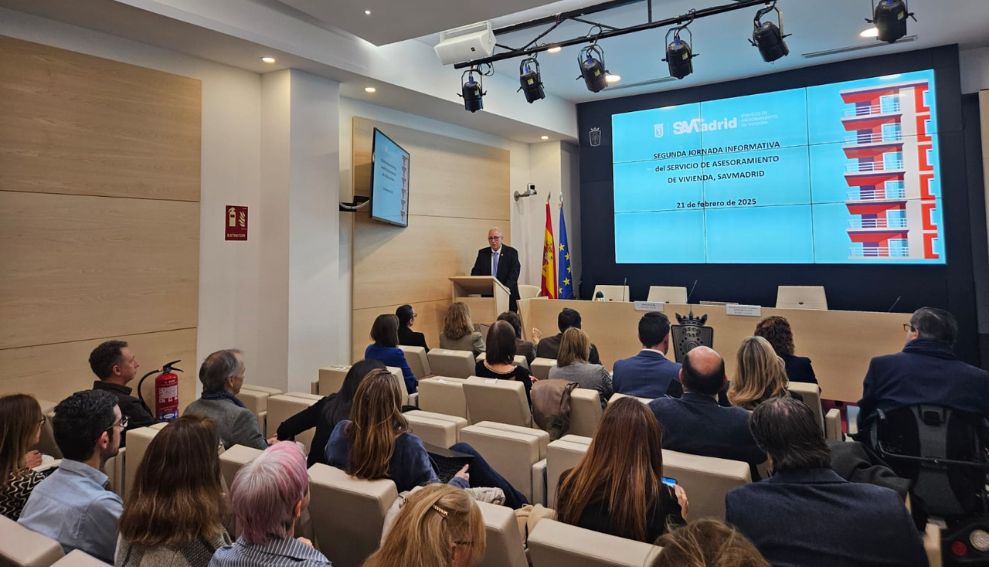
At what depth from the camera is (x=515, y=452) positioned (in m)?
2.38

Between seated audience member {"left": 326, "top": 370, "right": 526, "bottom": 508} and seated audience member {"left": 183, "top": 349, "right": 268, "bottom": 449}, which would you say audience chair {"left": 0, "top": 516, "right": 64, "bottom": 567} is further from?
seated audience member {"left": 183, "top": 349, "right": 268, "bottom": 449}

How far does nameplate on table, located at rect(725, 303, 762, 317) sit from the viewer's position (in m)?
5.20

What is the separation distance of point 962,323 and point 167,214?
26.8ft

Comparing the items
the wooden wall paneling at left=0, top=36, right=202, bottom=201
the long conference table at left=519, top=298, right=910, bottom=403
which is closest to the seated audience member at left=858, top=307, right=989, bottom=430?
the long conference table at left=519, top=298, right=910, bottom=403

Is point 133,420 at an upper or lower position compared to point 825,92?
lower

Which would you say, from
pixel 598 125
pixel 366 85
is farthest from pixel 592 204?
pixel 366 85

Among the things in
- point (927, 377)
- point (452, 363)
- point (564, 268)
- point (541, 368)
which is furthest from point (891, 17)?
point (564, 268)

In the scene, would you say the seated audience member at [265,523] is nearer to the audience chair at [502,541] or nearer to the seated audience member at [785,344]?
the audience chair at [502,541]

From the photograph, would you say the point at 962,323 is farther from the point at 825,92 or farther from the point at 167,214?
the point at 167,214

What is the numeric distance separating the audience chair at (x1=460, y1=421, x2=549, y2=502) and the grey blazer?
41.0 inches

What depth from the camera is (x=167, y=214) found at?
176 inches

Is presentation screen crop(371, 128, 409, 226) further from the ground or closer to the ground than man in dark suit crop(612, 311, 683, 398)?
further from the ground

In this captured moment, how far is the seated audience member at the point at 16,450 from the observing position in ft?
6.25

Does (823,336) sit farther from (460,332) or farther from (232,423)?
(232,423)
